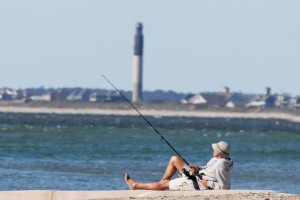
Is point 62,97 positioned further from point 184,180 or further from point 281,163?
point 184,180

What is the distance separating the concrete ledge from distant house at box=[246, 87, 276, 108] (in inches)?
5077

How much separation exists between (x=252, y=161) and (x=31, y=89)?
13781 centimetres

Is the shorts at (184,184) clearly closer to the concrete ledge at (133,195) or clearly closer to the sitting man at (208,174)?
the sitting man at (208,174)

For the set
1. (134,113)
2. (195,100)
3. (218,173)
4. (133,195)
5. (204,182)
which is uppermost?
(218,173)

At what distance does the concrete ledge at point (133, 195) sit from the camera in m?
16.4

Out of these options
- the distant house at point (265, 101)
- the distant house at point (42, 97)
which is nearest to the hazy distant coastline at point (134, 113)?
the distant house at point (265, 101)

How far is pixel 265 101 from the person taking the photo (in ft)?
478

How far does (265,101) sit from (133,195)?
12951 cm

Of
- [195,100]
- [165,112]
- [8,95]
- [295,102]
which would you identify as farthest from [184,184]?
[8,95]

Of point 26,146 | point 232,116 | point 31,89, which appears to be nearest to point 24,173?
point 26,146

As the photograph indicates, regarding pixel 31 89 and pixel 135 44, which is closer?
pixel 135 44

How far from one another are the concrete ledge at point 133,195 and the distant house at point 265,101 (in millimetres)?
128958

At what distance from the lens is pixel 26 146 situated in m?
42.3

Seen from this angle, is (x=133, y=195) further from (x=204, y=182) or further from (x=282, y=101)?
(x=282, y=101)
